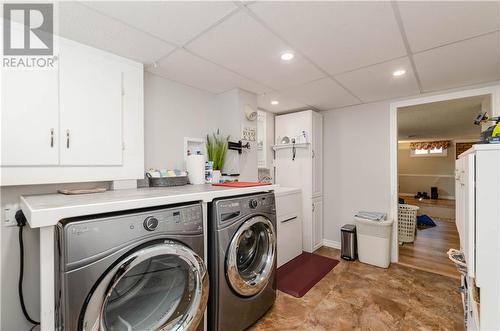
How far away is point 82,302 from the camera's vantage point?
0.91m

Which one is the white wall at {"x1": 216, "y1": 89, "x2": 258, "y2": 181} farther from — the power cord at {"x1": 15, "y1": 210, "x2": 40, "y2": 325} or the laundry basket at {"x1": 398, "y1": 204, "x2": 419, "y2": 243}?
the laundry basket at {"x1": 398, "y1": 204, "x2": 419, "y2": 243}

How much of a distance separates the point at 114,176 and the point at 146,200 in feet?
2.34

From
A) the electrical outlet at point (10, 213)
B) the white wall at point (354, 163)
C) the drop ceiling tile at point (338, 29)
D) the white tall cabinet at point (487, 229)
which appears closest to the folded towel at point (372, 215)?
the white wall at point (354, 163)

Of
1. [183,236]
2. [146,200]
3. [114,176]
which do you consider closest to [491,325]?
[183,236]

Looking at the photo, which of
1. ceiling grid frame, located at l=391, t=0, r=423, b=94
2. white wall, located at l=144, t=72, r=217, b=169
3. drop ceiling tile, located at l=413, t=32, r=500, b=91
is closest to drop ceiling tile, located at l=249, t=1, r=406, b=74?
ceiling grid frame, located at l=391, t=0, r=423, b=94

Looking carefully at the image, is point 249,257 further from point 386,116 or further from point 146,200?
point 386,116

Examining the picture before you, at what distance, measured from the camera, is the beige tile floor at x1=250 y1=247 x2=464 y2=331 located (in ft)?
5.65

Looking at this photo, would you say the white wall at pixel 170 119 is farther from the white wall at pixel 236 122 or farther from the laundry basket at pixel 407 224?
the laundry basket at pixel 407 224

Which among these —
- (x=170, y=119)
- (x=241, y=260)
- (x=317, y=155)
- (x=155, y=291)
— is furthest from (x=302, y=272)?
(x=170, y=119)

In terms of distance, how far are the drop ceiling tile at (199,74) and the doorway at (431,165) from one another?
2075mm

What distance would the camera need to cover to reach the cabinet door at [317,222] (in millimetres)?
3246

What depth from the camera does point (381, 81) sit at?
7.36ft

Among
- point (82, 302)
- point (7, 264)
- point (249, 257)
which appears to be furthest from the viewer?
point (249, 257)

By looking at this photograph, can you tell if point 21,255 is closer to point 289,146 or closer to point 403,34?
point 403,34
